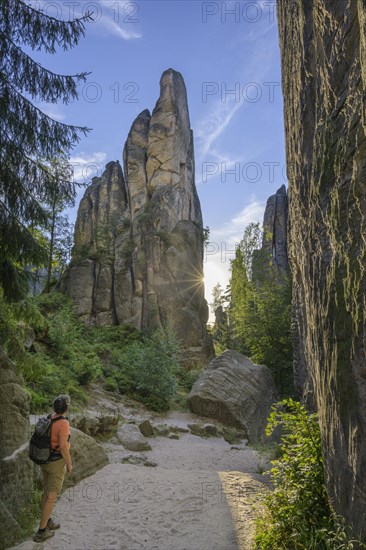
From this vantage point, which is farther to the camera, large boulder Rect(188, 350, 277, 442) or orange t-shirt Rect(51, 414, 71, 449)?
large boulder Rect(188, 350, 277, 442)

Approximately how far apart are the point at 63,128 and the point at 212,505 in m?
7.21

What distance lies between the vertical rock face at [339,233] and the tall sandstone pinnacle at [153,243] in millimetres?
22139

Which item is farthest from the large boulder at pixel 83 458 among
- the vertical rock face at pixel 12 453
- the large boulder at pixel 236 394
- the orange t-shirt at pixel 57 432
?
the large boulder at pixel 236 394

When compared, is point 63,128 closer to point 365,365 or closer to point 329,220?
point 329,220

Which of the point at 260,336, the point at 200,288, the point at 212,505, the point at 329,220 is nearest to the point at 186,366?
the point at 200,288

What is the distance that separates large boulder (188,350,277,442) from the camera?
47.6 feet

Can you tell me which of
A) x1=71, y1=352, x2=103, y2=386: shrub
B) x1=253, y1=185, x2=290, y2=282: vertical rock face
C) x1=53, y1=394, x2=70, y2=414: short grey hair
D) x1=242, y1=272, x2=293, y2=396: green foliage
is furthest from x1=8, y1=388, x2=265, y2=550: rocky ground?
x1=253, y1=185, x2=290, y2=282: vertical rock face

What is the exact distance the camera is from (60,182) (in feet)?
23.2

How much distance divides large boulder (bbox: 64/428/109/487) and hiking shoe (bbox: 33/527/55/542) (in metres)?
1.73

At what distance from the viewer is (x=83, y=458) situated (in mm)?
7215

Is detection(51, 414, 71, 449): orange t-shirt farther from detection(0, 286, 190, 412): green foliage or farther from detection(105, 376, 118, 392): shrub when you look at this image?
detection(105, 376, 118, 392): shrub

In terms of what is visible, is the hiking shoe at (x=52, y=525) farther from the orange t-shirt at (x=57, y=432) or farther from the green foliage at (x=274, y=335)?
the green foliage at (x=274, y=335)

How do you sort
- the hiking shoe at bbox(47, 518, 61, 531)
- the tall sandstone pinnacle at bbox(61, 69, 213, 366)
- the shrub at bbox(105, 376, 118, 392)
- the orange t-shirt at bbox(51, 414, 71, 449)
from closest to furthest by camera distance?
the orange t-shirt at bbox(51, 414, 71, 449), the hiking shoe at bbox(47, 518, 61, 531), the shrub at bbox(105, 376, 118, 392), the tall sandstone pinnacle at bbox(61, 69, 213, 366)

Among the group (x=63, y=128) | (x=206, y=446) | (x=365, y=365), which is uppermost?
(x=63, y=128)
